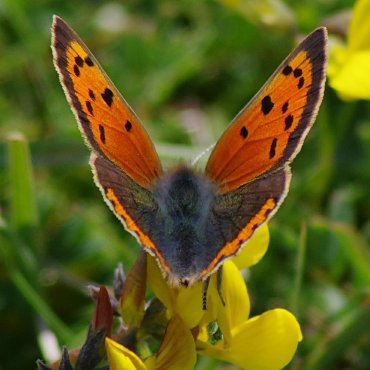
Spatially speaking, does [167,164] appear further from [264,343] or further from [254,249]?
[264,343]

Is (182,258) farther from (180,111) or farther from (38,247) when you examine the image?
(180,111)

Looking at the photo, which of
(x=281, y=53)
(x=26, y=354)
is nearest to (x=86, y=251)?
(x=26, y=354)

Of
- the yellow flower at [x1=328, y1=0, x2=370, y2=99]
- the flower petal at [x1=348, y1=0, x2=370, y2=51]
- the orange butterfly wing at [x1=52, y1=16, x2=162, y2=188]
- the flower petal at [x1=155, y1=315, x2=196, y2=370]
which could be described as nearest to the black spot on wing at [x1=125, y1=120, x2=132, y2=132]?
the orange butterfly wing at [x1=52, y1=16, x2=162, y2=188]

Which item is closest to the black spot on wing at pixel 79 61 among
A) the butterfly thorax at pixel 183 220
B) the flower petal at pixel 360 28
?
the butterfly thorax at pixel 183 220

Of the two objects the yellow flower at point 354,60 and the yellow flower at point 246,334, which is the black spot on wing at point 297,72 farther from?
the yellow flower at point 354,60

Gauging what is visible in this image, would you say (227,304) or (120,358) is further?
(227,304)

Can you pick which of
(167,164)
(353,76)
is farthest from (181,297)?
(167,164)

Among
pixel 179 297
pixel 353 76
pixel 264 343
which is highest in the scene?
pixel 353 76
